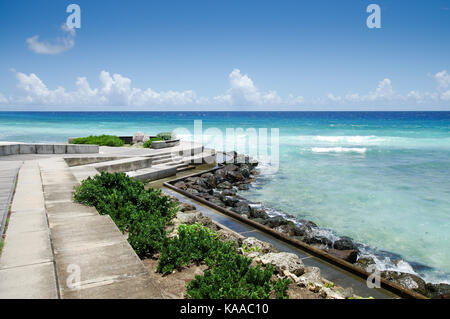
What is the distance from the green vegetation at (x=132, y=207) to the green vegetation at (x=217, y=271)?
1.34ft

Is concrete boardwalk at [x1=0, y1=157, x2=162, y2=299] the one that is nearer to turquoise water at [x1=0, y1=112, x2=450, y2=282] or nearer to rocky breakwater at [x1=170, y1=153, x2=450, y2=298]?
rocky breakwater at [x1=170, y1=153, x2=450, y2=298]

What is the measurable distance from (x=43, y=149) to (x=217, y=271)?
15.3m

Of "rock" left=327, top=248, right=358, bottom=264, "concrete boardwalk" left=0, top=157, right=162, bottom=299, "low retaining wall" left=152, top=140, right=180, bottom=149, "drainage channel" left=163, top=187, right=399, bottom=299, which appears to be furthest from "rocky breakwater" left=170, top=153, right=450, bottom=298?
"concrete boardwalk" left=0, top=157, right=162, bottom=299

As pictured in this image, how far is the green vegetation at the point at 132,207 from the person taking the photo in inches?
217

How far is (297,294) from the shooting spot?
4562 mm

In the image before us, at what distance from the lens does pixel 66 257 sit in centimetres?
446

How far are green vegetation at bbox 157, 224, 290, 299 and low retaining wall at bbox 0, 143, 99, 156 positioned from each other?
1327 centimetres

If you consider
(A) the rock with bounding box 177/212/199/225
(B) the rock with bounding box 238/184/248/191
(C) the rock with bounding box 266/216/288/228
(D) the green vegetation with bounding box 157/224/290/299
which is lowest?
(B) the rock with bounding box 238/184/248/191

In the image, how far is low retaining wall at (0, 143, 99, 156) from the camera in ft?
51.1

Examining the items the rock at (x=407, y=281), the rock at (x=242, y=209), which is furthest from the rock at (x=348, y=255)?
the rock at (x=242, y=209)

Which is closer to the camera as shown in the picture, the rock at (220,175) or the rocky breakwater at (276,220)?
the rocky breakwater at (276,220)

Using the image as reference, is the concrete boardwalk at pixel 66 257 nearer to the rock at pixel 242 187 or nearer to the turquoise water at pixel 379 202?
the turquoise water at pixel 379 202

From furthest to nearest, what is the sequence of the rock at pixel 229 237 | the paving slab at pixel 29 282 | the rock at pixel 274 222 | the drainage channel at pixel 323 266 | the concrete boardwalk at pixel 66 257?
1. the rock at pixel 274 222
2. the rock at pixel 229 237
3. the drainage channel at pixel 323 266
4. the concrete boardwalk at pixel 66 257
5. the paving slab at pixel 29 282
